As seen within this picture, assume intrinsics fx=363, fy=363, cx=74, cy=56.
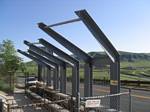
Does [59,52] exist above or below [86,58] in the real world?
above

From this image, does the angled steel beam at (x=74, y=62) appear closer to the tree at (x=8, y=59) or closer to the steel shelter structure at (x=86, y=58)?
the steel shelter structure at (x=86, y=58)

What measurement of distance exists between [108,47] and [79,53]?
2821mm

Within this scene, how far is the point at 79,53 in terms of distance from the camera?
55.2 ft

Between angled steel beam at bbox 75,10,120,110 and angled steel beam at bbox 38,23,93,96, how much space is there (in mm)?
2358

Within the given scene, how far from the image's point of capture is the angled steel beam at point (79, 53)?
55.2 feet

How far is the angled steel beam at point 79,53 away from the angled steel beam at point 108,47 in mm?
2358

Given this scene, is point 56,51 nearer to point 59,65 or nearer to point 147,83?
point 59,65

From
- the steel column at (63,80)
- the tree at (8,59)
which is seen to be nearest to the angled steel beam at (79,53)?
the steel column at (63,80)

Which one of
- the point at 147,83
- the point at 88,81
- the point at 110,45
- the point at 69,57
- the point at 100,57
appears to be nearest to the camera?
the point at 110,45

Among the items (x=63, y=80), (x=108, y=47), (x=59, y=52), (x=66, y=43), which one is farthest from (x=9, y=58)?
(x=108, y=47)

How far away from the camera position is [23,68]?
138 feet

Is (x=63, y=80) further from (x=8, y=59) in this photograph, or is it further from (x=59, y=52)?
(x=8, y=59)

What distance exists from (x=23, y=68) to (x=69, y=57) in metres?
23.5

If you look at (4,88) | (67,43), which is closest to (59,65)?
(67,43)
